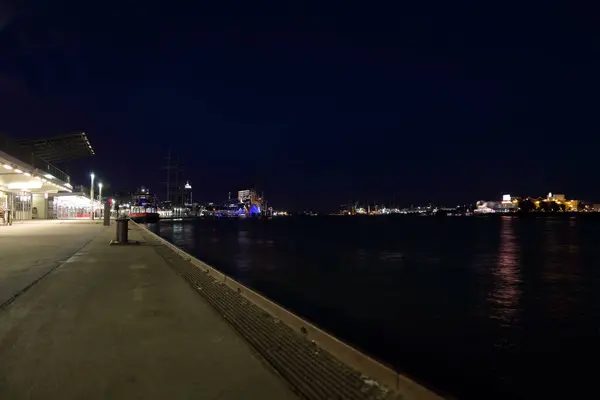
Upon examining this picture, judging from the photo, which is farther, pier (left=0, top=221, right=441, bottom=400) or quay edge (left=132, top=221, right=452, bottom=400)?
pier (left=0, top=221, right=441, bottom=400)

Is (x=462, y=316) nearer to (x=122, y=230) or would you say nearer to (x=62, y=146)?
(x=122, y=230)

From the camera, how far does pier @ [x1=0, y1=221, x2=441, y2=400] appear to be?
493cm

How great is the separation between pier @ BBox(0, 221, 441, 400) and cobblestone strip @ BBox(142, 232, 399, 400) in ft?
0.04

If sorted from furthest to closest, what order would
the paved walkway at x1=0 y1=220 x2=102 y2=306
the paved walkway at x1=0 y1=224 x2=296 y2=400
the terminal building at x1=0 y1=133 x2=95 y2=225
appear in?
the terminal building at x1=0 y1=133 x2=95 y2=225
the paved walkway at x1=0 y1=220 x2=102 y2=306
the paved walkway at x1=0 y1=224 x2=296 y2=400

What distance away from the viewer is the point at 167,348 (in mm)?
6355

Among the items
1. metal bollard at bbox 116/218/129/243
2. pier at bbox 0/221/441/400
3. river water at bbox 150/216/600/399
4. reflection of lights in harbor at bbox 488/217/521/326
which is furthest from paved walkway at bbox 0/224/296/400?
metal bollard at bbox 116/218/129/243

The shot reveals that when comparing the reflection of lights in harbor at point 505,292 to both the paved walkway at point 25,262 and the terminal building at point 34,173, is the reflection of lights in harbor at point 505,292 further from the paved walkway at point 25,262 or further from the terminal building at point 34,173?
the terminal building at point 34,173

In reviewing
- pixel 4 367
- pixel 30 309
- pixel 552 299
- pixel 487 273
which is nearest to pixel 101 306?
pixel 30 309

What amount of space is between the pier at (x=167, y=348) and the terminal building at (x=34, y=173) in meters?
18.9

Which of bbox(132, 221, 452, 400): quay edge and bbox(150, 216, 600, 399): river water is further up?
bbox(132, 221, 452, 400): quay edge

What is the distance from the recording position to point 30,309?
8.60 meters

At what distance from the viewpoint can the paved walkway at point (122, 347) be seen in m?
4.92

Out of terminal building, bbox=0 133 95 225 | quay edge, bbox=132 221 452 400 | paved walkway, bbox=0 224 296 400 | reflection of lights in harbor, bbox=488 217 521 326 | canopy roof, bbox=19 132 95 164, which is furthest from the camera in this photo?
canopy roof, bbox=19 132 95 164

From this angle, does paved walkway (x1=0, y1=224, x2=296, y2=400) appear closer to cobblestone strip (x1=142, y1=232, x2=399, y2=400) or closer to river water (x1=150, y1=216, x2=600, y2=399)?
cobblestone strip (x1=142, y1=232, x2=399, y2=400)
